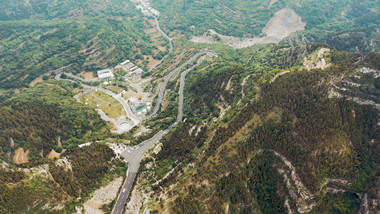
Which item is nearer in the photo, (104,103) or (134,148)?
(134,148)

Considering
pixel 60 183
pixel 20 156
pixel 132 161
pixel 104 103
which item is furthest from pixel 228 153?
pixel 104 103

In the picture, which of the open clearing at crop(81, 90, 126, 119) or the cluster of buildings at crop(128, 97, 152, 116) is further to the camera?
the open clearing at crop(81, 90, 126, 119)

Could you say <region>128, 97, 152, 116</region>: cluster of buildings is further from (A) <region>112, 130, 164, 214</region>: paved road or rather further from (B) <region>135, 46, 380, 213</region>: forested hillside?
(B) <region>135, 46, 380, 213</region>: forested hillside

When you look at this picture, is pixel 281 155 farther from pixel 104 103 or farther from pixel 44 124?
pixel 104 103

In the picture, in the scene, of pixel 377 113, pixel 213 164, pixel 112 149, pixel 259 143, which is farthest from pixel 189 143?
pixel 377 113

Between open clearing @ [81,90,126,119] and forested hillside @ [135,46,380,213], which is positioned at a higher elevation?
forested hillside @ [135,46,380,213]

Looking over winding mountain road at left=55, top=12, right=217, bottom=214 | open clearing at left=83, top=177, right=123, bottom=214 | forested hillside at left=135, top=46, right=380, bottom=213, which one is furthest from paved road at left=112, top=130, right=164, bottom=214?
forested hillside at left=135, top=46, right=380, bottom=213

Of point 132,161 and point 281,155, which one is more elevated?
point 281,155

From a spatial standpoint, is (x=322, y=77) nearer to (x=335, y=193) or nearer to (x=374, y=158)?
(x=374, y=158)
